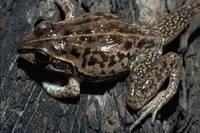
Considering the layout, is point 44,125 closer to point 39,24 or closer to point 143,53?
point 39,24

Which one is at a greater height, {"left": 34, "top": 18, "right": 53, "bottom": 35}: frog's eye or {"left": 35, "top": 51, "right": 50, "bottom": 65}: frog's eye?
{"left": 34, "top": 18, "right": 53, "bottom": 35}: frog's eye

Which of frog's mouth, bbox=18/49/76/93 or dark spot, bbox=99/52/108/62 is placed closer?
frog's mouth, bbox=18/49/76/93

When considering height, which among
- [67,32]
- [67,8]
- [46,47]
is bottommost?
[46,47]

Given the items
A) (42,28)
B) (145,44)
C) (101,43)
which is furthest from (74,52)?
(145,44)

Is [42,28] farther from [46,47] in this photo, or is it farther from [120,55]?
[120,55]

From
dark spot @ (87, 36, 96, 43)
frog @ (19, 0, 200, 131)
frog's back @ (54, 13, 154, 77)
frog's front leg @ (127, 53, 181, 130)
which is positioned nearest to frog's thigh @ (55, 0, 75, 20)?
frog @ (19, 0, 200, 131)

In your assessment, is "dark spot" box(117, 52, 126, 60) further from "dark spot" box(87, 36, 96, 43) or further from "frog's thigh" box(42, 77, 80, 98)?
"frog's thigh" box(42, 77, 80, 98)

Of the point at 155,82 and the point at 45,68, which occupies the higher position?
the point at 45,68
